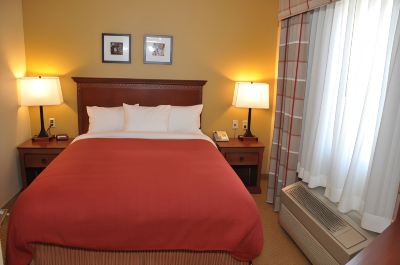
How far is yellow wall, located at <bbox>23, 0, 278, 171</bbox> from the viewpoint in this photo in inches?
140

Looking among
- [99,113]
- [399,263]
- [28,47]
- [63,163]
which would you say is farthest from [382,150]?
[28,47]

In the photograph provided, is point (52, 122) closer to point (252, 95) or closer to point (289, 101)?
point (252, 95)

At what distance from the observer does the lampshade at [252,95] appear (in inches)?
142

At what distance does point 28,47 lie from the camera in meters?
3.55

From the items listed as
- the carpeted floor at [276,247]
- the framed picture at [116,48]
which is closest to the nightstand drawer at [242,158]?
the carpeted floor at [276,247]

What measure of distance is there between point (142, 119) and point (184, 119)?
1.62 ft

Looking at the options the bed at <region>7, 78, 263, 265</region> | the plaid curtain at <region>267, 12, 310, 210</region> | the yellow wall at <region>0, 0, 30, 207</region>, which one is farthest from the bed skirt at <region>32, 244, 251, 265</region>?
the yellow wall at <region>0, 0, 30, 207</region>

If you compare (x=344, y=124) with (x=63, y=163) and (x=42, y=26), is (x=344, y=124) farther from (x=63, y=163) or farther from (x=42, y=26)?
(x=42, y=26)

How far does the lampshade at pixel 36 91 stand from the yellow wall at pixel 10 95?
0.11m

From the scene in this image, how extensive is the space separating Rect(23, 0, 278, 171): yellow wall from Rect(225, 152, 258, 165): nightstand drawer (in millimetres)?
Answer: 506

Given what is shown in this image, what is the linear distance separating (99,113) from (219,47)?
167 centimetres

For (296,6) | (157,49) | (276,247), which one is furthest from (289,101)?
(157,49)

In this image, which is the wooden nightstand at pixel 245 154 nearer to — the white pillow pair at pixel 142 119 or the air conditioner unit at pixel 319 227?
the white pillow pair at pixel 142 119

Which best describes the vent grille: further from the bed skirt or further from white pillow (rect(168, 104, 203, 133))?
white pillow (rect(168, 104, 203, 133))
